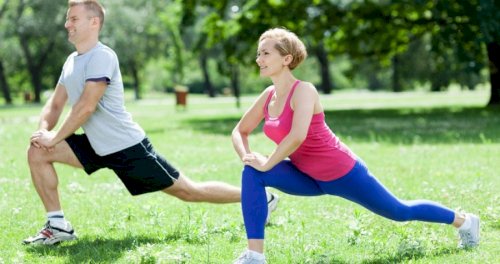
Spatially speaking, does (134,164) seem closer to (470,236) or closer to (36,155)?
(36,155)

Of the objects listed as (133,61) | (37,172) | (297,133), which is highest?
(297,133)

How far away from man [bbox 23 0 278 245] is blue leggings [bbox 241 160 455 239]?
1.23 metres

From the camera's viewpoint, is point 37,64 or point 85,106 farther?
point 37,64

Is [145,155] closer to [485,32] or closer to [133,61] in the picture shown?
[485,32]

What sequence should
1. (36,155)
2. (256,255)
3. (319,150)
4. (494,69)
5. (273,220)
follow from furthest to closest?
(494,69), (273,220), (36,155), (319,150), (256,255)

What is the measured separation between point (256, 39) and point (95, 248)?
20947 millimetres

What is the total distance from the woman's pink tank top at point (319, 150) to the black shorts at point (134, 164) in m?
1.27

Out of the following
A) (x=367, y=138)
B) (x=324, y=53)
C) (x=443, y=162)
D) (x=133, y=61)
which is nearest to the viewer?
(x=443, y=162)

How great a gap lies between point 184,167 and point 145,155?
5.74 m

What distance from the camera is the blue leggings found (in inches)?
194

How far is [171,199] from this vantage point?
835 cm

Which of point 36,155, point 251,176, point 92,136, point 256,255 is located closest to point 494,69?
point 92,136

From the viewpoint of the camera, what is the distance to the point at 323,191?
523cm

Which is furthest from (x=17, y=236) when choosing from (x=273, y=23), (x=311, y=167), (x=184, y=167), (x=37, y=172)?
(x=273, y=23)
